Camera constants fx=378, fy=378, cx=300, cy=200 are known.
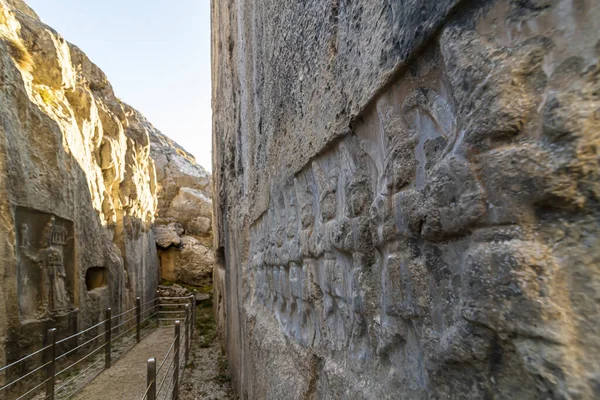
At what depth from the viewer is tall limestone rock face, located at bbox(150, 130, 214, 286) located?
14.0 metres

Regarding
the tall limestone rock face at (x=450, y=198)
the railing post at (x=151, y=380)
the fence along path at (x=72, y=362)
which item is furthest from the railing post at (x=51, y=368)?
the tall limestone rock face at (x=450, y=198)

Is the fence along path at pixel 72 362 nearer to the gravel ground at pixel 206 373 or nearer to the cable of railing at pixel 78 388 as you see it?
the cable of railing at pixel 78 388

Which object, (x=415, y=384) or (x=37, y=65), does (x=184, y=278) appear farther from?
(x=415, y=384)

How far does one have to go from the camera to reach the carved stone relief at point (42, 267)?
5117 mm

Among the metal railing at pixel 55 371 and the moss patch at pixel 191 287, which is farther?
the moss patch at pixel 191 287

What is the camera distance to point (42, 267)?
5484mm

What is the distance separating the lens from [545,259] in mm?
625

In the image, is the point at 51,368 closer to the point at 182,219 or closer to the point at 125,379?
the point at 125,379

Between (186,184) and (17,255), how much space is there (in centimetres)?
1253

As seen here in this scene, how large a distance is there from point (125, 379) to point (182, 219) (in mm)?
11186

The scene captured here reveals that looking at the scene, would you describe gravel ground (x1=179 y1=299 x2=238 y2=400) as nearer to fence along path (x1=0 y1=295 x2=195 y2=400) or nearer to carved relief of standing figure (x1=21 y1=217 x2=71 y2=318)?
fence along path (x1=0 y1=295 x2=195 y2=400)

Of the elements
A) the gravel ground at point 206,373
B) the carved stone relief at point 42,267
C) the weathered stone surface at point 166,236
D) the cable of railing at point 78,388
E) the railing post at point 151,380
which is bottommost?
the gravel ground at point 206,373

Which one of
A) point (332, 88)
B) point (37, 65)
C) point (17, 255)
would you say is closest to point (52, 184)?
point (17, 255)

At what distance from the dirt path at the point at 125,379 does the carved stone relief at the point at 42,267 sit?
1.21 metres
